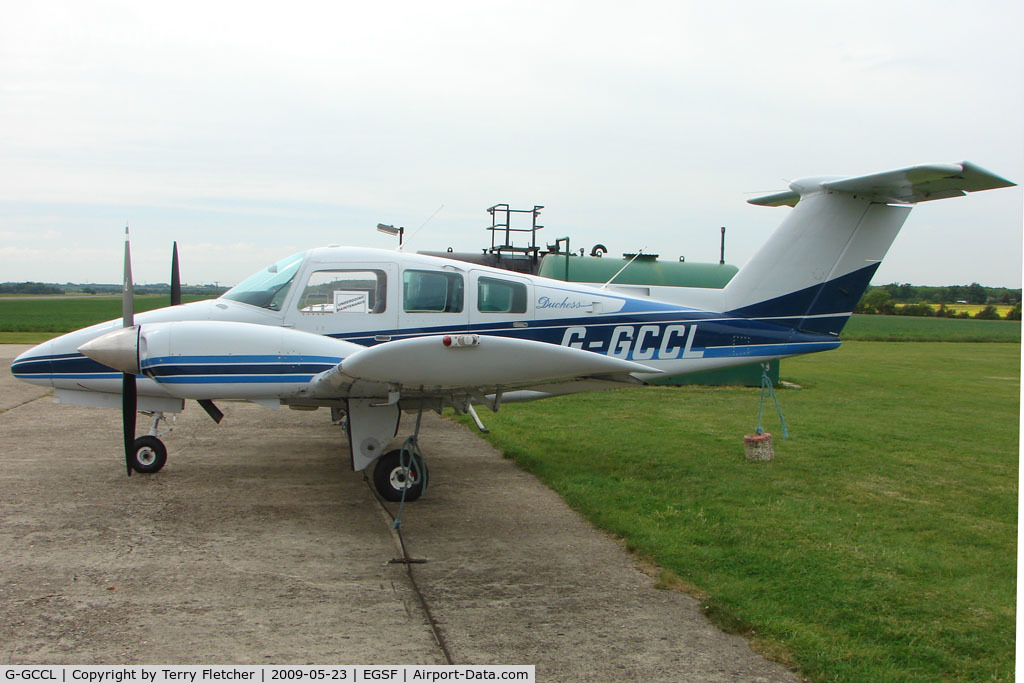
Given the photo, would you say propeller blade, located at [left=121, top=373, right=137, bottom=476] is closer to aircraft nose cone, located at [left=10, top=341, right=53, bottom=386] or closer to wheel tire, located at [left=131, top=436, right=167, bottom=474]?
wheel tire, located at [left=131, top=436, right=167, bottom=474]

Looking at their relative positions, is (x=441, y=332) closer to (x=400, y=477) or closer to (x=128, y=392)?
(x=400, y=477)

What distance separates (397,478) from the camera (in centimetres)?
672

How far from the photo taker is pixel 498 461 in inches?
344

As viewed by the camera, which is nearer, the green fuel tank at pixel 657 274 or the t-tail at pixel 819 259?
the t-tail at pixel 819 259

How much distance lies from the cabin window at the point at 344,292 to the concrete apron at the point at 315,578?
1.75 m

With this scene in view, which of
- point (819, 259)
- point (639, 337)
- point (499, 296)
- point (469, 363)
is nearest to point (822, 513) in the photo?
point (639, 337)

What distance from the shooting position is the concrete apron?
3848 mm

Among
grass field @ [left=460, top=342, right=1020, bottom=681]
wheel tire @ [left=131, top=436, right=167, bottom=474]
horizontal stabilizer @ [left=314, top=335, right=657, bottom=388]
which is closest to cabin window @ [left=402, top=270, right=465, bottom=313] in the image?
horizontal stabilizer @ [left=314, top=335, right=657, bottom=388]

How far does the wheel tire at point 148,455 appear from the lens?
7.50 m

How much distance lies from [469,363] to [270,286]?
9.96 ft

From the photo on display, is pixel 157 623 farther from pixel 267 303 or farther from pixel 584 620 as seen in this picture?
pixel 267 303

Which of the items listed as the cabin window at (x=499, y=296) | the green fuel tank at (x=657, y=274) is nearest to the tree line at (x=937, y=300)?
the green fuel tank at (x=657, y=274)

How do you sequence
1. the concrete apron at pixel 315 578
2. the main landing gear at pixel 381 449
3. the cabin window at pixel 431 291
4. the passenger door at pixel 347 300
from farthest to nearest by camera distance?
the cabin window at pixel 431 291 → the passenger door at pixel 347 300 → the main landing gear at pixel 381 449 → the concrete apron at pixel 315 578

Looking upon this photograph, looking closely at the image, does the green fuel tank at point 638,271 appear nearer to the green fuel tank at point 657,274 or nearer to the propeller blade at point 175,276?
the green fuel tank at point 657,274
